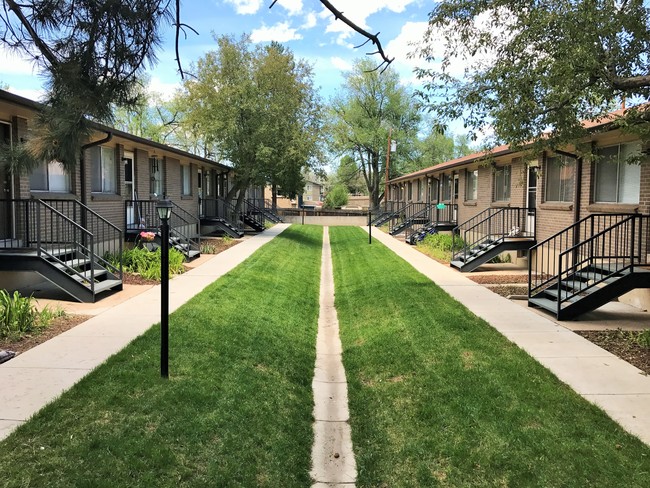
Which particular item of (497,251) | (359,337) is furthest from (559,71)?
(497,251)

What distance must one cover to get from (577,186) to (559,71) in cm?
607

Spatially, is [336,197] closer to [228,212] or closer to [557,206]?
[228,212]

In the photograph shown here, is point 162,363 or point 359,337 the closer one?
point 162,363

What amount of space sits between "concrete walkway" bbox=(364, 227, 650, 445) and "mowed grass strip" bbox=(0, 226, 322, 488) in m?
2.72

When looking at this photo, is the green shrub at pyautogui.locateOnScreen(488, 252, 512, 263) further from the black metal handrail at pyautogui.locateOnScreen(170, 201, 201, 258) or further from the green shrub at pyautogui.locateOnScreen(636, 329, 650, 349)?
the black metal handrail at pyautogui.locateOnScreen(170, 201, 201, 258)

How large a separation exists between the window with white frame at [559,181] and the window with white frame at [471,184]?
20.4 ft

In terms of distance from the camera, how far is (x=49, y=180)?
11.1 meters

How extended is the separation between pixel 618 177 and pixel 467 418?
8.03 metres

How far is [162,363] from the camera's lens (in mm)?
5266

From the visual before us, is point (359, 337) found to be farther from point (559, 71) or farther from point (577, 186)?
point (577, 186)

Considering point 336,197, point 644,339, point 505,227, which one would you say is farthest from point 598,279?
point 336,197

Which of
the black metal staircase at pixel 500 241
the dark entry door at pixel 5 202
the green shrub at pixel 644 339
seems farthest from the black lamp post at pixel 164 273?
the black metal staircase at pixel 500 241

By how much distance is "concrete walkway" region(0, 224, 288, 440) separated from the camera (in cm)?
462

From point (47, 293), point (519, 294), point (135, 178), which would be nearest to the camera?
point (47, 293)
